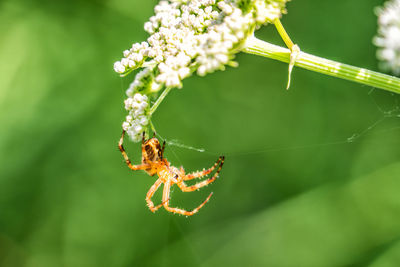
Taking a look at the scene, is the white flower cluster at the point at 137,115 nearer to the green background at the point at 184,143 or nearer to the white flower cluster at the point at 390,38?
the white flower cluster at the point at 390,38

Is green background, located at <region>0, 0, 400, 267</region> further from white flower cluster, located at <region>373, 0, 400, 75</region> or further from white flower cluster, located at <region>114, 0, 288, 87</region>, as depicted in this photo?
white flower cluster, located at <region>373, 0, 400, 75</region>

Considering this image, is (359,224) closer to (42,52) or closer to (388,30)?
(388,30)

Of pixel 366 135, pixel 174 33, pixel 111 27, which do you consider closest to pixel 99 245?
pixel 111 27

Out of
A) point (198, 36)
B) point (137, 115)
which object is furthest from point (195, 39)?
point (137, 115)

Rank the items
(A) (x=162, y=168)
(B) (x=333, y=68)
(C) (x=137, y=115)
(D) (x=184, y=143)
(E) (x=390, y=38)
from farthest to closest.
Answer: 1. (D) (x=184, y=143)
2. (A) (x=162, y=168)
3. (C) (x=137, y=115)
4. (B) (x=333, y=68)
5. (E) (x=390, y=38)

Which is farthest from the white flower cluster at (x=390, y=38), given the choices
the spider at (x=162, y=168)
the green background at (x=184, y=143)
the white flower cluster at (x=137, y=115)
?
the green background at (x=184, y=143)

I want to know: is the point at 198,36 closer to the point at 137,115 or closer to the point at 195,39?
the point at 195,39
